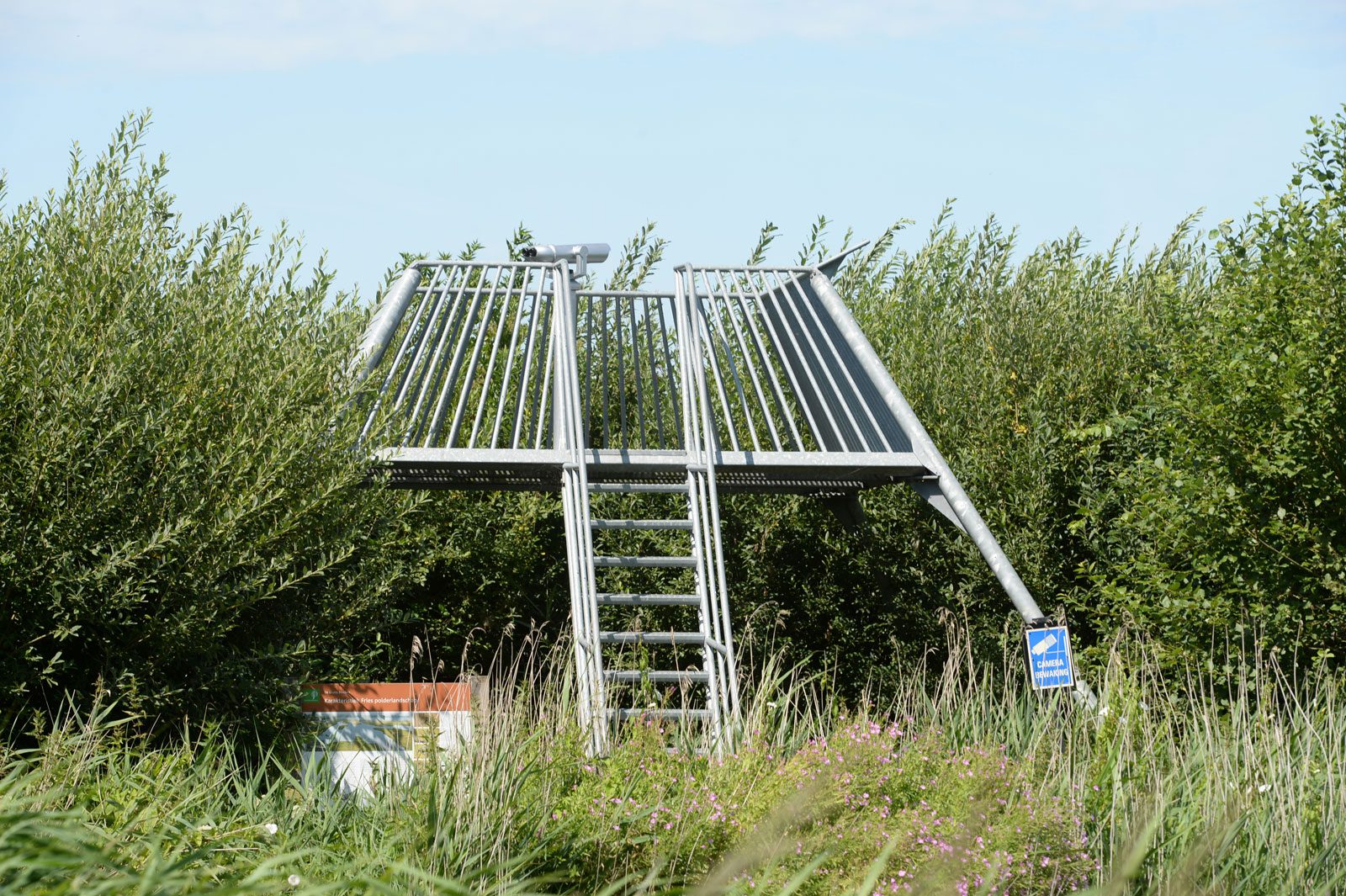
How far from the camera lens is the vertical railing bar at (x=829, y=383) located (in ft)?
25.8

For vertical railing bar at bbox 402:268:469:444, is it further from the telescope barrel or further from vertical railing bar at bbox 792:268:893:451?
vertical railing bar at bbox 792:268:893:451

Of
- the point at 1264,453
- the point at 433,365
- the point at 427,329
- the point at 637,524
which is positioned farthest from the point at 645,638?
the point at 1264,453

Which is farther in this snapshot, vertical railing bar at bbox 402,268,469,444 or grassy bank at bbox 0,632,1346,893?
vertical railing bar at bbox 402,268,469,444

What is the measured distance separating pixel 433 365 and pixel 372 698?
6.67ft

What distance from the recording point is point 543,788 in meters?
4.72

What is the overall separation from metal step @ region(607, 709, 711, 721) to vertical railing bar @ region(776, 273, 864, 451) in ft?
6.65

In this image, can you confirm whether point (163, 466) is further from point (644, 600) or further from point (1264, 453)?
point (1264, 453)

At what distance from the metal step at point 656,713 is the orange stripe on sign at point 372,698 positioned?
681 millimetres

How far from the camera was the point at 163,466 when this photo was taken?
19.0 ft

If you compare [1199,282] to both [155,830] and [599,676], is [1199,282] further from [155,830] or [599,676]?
[155,830]

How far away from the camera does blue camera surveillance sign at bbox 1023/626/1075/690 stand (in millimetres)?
6816

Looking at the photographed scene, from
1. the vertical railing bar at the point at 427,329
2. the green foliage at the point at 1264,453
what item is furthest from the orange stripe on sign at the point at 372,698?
the green foliage at the point at 1264,453

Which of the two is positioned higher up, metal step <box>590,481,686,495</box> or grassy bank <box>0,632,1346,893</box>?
metal step <box>590,481,686,495</box>

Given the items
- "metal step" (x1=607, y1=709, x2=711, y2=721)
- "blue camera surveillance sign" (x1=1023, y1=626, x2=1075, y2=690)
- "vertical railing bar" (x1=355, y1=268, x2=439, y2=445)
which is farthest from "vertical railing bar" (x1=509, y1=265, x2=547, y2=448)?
"blue camera surveillance sign" (x1=1023, y1=626, x2=1075, y2=690)
